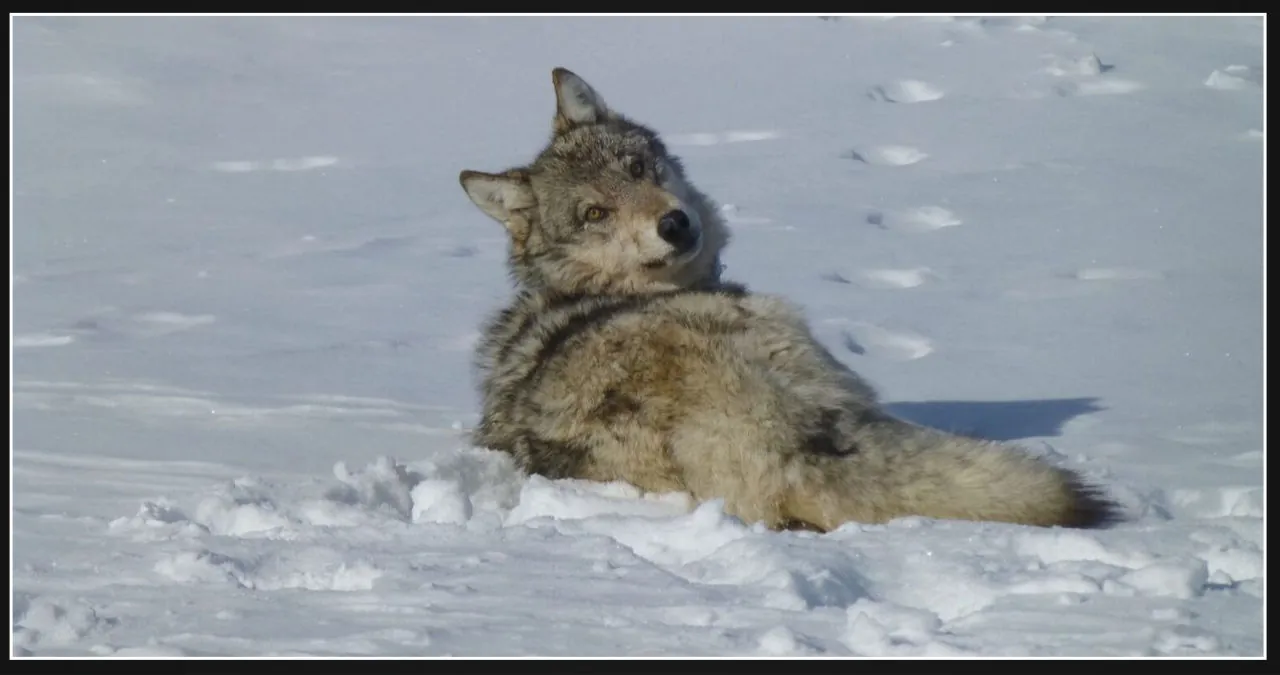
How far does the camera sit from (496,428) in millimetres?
5742

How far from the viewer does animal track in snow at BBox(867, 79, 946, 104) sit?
1330cm

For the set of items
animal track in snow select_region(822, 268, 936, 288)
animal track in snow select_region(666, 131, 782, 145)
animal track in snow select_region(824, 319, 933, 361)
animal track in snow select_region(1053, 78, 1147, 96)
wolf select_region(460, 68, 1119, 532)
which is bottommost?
animal track in snow select_region(666, 131, 782, 145)

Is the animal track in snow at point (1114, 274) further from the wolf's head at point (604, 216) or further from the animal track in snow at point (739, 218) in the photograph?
the wolf's head at point (604, 216)

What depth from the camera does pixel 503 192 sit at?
6.25 metres

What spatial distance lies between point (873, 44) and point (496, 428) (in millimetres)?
10017

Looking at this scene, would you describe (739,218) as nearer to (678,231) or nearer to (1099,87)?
(1099,87)

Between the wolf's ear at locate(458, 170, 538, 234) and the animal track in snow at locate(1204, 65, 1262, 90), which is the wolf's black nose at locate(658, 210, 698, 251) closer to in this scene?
the wolf's ear at locate(458, 170, 538, 234)

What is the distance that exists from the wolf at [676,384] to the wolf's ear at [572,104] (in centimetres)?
15

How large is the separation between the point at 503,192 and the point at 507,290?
315 centimetres

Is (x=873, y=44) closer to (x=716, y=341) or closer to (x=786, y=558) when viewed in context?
(x=716, y=341)

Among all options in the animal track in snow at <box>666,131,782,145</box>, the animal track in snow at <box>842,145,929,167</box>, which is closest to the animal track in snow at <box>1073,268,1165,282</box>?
the animal track in snow at <box>842,145,929,167</box>

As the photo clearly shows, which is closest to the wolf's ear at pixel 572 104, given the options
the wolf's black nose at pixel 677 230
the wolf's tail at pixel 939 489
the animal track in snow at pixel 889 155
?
the wolf's black nose at pixel 677 230

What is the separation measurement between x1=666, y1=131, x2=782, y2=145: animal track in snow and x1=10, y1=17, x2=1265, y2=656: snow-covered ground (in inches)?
2.3

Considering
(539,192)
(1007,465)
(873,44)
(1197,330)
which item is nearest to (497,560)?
(1007,465)
